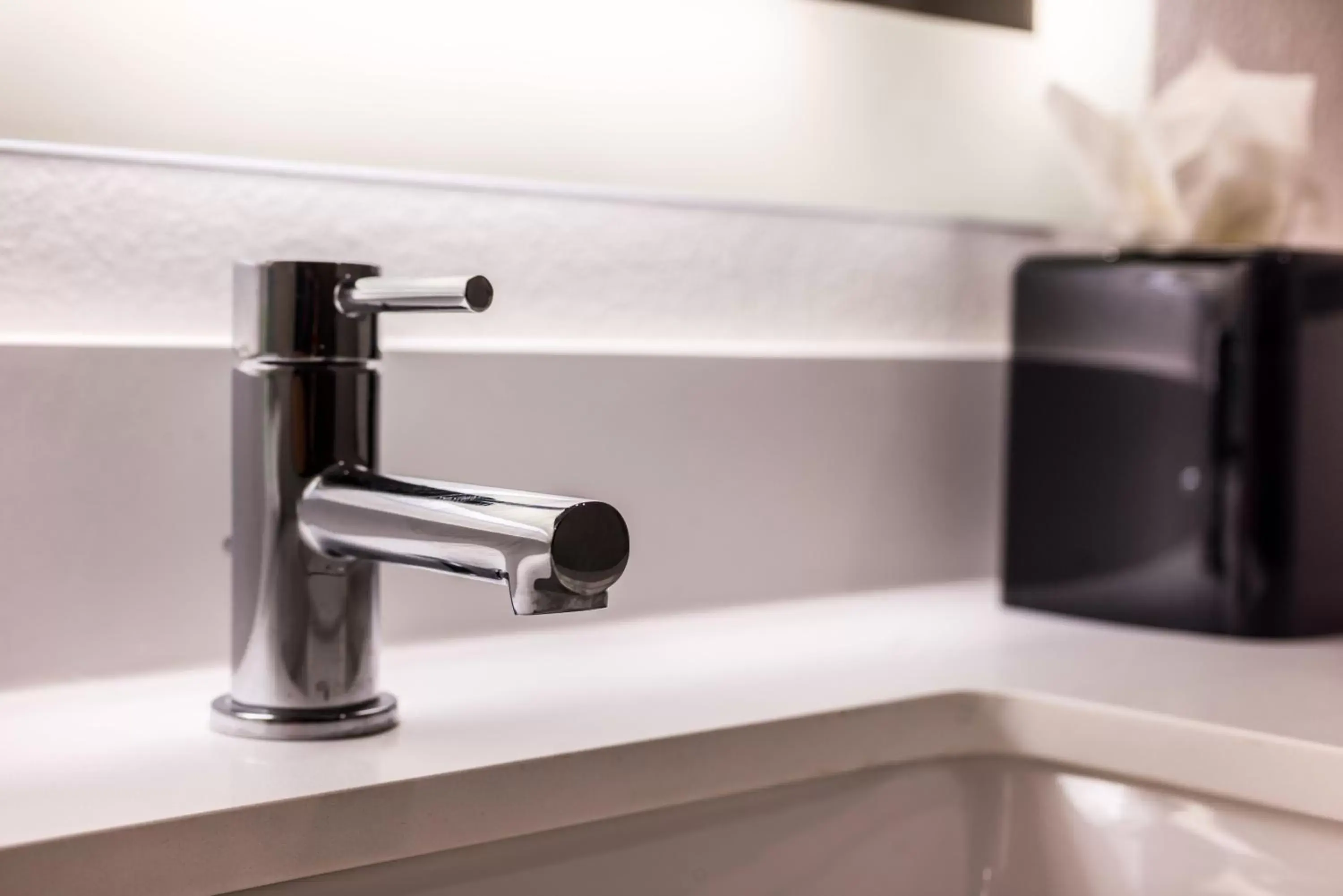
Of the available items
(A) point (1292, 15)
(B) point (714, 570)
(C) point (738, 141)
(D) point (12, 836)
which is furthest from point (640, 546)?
(A) point (1292, 15)

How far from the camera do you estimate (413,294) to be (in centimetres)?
45

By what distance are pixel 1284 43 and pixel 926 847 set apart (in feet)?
2.12

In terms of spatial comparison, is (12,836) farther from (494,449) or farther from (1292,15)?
(1292,15)

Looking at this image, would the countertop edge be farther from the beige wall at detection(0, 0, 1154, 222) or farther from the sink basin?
the beige wall at detection(0, 0, 1154, 222)

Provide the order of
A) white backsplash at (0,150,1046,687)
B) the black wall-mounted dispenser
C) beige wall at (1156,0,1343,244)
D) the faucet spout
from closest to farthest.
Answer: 1. the faucet spout
2. white backsplash at (0,150,1046,687)
3. the black wall-mounted dispenser
4. beige wall at (1156,0,1343,244)

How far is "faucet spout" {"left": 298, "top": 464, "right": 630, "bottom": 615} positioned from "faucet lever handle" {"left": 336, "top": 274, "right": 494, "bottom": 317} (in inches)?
2.1

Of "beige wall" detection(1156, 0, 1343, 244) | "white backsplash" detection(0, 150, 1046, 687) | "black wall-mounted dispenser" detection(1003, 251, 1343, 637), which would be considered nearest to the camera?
"white backsplash" detection(0, 150, 1046, 687)

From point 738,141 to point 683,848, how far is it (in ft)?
1.25

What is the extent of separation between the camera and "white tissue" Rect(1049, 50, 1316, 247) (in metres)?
0.73

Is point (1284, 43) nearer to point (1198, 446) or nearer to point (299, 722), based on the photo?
point (1198, 446)

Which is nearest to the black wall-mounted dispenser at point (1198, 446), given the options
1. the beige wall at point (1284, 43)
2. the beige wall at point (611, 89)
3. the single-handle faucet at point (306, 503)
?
the beige wall at point (611, 89)

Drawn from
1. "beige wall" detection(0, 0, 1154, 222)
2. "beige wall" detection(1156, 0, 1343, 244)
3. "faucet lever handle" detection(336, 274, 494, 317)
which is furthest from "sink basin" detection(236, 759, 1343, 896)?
"beige wall" detection(1156, 0, 1343, 244)

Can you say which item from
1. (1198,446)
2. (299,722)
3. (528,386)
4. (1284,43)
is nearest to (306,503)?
(299,722)

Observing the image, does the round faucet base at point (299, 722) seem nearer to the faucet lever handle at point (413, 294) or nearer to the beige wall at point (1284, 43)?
the faucet lever handle at point (413, 294)
